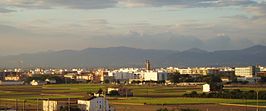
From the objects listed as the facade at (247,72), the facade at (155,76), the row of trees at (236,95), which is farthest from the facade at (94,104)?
the facade at (247,72)

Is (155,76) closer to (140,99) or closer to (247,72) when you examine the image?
(247,72)

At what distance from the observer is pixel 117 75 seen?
9944cm

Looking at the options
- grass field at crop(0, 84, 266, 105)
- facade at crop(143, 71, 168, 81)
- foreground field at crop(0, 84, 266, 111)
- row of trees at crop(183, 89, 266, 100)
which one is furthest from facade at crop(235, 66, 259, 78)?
row of trees at crop(183, 89, 266, 100)

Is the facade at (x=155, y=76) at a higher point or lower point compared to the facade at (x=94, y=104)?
higher

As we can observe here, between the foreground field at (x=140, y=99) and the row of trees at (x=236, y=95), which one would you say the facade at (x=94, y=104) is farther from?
the row of trees at (x=236, y=95)

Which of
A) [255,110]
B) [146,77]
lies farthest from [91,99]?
[146,77]

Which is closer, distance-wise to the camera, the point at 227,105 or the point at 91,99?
the point at 91,99

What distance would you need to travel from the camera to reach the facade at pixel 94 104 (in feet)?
87.1

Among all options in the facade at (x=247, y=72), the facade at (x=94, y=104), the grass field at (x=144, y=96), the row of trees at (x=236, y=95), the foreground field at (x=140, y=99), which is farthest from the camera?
the facade at (x=247, y=72)

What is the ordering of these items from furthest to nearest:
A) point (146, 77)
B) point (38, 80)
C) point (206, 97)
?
1. point (146, 77)
2. point (38, 80)
3. point (206, 97)

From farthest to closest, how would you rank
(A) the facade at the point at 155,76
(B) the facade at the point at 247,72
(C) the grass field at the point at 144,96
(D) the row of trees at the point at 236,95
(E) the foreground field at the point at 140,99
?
(B) the facade at the point at 247,72
(A) the facade at the point at 155,76
(D) the row of trees at the point at 236,95
(C) the grass field at the point at 144,96
(E) the foreground field at the point at 140,99

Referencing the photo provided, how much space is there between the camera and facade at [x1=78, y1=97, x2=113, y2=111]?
26562mm

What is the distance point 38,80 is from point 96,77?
17.1 metres

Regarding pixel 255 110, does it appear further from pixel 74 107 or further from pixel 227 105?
pixel 74 107
